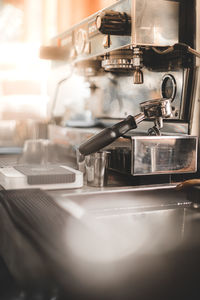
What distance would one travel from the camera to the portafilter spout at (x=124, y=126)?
115 centimetres

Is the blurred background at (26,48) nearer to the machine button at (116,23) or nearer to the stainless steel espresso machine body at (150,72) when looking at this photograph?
the stainless steel espresso machine body at (150,72)

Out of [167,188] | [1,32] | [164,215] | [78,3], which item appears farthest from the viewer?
[1,32]

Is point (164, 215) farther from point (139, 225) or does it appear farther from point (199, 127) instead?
point (199, 127)

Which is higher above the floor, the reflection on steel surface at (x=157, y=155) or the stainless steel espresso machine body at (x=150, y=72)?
the stainless steel espresso machine body at (x=150, y=72)

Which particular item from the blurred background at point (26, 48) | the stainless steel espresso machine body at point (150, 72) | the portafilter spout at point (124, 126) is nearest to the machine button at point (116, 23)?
the stainless steel espresso machine body at point (150, 72)

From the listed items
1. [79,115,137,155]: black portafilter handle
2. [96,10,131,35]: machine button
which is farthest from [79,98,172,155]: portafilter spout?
[96,10,131,35]: machine button

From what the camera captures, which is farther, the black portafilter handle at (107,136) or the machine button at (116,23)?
the machine button at (116,23)

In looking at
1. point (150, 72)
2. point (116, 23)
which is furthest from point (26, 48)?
point (116, 23)

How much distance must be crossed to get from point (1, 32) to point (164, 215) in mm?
2963

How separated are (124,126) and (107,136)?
0.19ft

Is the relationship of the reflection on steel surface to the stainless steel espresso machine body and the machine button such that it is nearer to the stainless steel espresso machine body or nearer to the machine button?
the stainless steel espresso machine body

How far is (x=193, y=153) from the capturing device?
1287mm

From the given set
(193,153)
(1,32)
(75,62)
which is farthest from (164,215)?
(1,32)

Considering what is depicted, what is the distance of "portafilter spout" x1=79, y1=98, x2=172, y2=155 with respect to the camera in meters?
1.15
